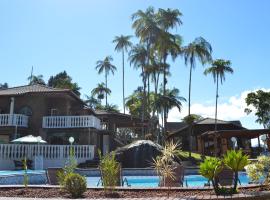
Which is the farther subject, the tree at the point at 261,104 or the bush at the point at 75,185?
the tree at the point at 261,104

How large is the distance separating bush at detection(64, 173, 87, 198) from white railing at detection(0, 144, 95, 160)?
17614 millimetres

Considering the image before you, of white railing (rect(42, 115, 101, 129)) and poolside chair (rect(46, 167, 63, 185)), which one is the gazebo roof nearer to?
white railing (rect(42, 115, 101, 129))

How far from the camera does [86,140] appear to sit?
102ft

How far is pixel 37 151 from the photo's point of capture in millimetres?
25750

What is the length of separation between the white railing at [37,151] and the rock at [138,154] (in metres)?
3.48

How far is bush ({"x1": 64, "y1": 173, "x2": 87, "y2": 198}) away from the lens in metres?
7.93

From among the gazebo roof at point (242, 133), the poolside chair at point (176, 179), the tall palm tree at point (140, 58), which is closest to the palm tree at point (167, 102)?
the tall palm tree at point (140, 58)

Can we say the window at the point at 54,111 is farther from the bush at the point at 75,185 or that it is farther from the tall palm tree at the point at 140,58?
the bush at the point at 75,185

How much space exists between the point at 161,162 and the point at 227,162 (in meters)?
1.43

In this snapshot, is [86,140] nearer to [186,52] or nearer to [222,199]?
[186,52]

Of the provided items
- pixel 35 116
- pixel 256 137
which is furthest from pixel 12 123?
pixel 256 137

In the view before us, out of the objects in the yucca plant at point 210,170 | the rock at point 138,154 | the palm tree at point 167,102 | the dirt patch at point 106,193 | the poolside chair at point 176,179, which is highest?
the palm tree at point 167,102

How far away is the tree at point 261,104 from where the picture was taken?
5344 cm

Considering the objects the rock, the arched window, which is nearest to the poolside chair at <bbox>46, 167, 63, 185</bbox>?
the rock
